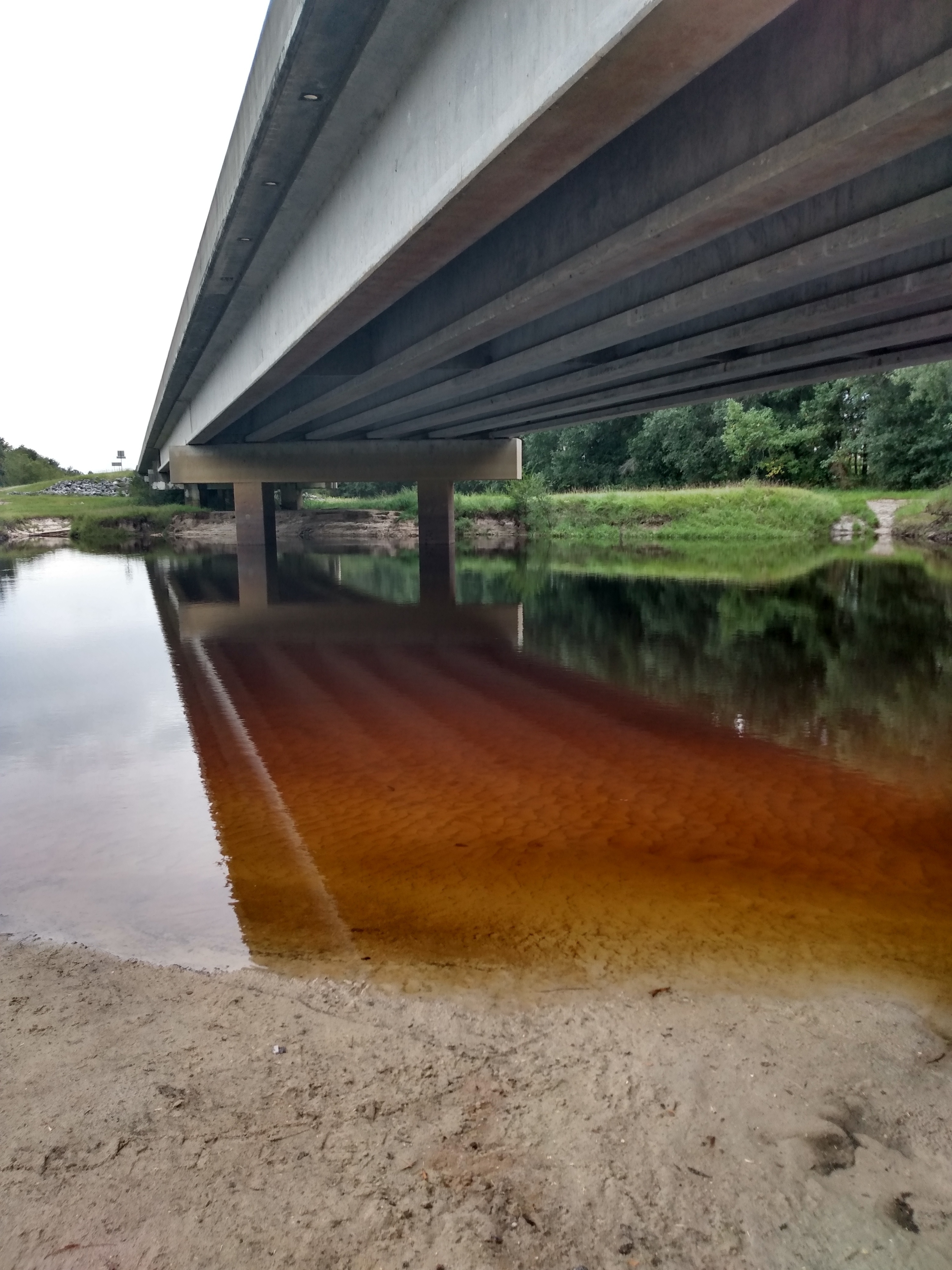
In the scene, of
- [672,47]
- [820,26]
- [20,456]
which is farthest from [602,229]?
[20,456]

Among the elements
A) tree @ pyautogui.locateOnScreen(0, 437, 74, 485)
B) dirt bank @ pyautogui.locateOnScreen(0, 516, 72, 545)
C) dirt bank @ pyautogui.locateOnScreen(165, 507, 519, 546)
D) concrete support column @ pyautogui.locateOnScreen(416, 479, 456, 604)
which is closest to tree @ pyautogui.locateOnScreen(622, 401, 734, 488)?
dirt bank @ pyautogui.locateOnScreen(165, 507, 519, 546)

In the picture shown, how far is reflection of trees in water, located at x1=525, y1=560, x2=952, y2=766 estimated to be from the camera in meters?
9.34

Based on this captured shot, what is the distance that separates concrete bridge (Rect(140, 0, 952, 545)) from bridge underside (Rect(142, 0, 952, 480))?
3cm

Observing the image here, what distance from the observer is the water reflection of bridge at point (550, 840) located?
180 inches

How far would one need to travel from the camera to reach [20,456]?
13125cm

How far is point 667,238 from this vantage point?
8062mm

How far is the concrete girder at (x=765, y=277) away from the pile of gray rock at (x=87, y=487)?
8210 cm

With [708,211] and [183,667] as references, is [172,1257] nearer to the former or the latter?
[708,211]

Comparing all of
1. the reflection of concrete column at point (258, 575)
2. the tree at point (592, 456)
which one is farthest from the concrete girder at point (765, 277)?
the tree at point (592, 456)

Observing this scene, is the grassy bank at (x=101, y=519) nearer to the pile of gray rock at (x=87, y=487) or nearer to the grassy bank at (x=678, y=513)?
the grassy bank at (x=678, y=513)

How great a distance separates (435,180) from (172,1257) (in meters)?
7.26

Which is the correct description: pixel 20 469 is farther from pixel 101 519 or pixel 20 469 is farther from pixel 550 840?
pixel 550 840

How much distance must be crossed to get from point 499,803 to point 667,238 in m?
5.19

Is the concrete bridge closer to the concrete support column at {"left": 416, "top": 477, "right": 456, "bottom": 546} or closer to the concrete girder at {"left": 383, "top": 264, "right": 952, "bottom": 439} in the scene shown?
the concrete girder at {"left": 383, "top": 264, "right": 952, "bottom": 439}
